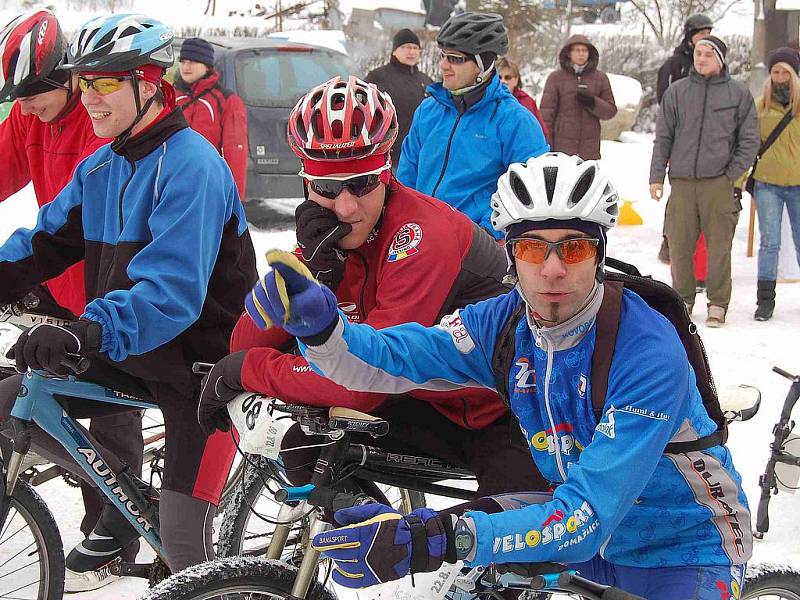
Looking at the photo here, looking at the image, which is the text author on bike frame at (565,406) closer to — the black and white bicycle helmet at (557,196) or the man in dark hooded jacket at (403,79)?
the black and white bicycle helmet at (557,196)

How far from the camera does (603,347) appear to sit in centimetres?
240

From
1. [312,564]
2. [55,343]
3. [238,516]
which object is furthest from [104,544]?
[312,564]

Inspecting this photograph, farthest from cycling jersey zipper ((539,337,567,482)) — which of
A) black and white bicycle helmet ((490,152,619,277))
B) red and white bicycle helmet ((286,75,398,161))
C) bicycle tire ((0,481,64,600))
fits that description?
bicycle tire ((0,481,64,600))

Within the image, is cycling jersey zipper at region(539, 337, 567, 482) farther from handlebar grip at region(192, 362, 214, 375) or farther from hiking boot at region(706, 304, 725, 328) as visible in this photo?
hiking boot at region(706, 304, 725, 328)

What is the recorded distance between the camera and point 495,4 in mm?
20109

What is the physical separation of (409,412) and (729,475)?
1.01 meters

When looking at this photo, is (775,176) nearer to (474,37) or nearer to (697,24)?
(697,24)

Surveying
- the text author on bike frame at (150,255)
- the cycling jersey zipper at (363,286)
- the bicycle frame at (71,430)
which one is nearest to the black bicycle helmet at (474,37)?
the text author on bike frame at (150,255)

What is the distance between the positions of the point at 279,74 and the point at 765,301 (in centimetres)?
618

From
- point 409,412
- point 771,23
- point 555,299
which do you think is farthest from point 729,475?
point 771,23

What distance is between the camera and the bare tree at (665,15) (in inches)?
798

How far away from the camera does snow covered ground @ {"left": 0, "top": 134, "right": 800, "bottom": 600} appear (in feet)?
15.6

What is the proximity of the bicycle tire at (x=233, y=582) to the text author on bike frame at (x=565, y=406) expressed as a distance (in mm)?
555

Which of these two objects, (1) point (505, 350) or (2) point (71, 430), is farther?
(2) point (71, 430)
